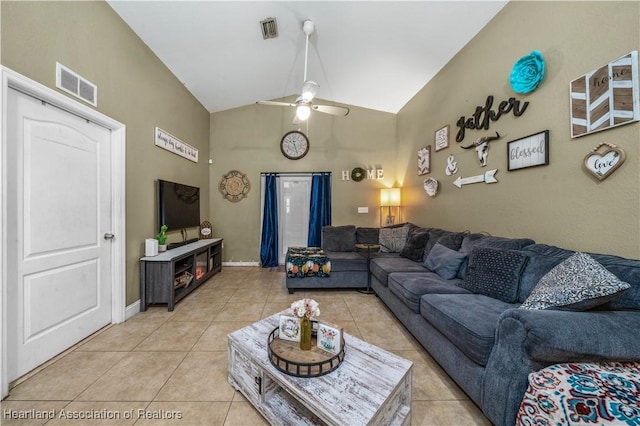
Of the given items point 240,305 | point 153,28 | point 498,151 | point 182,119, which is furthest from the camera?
point 182,119

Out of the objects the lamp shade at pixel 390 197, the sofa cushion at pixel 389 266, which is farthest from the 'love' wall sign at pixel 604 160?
the lamp shade at pixel 390 197

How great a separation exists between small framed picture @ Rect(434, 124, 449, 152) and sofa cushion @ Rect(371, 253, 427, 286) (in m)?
1.68

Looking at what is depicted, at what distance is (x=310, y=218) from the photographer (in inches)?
187

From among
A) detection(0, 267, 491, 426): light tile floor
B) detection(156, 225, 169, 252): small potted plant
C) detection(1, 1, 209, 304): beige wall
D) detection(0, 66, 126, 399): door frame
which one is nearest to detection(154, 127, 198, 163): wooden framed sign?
detection(1, 1, 209, 304): beige wall

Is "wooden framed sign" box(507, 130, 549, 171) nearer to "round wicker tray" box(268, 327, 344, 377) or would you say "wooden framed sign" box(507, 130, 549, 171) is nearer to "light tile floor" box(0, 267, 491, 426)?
"light tile floor" box(0, 267, 491, 426)

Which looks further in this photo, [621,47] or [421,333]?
[421,333]

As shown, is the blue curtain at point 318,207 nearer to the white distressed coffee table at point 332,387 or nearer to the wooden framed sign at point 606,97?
the white distressed coffee table at point 332,387

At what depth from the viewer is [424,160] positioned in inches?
148

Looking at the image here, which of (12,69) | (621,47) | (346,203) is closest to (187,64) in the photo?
(12,69)

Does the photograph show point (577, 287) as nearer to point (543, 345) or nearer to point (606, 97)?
point (543, 345)

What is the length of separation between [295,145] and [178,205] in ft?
8.11

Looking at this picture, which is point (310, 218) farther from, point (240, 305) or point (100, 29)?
point (100, 29)

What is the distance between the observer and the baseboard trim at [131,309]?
245 cm

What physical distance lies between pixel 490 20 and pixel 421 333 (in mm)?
3216
